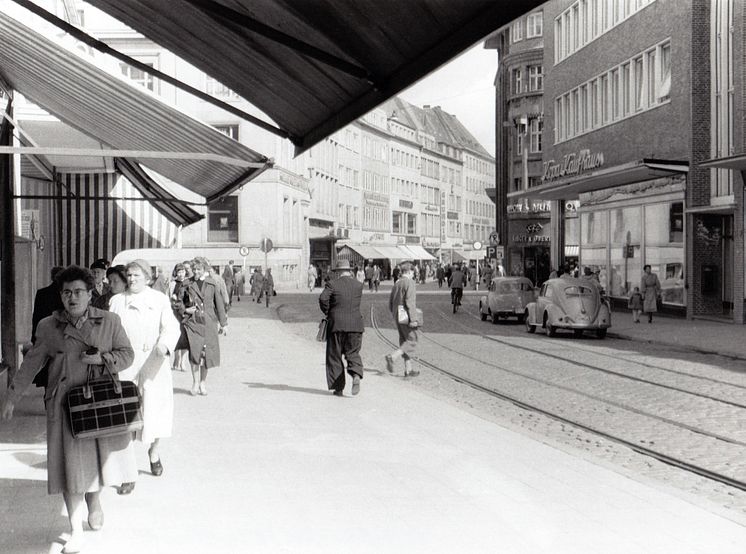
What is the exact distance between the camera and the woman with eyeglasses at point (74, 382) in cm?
602

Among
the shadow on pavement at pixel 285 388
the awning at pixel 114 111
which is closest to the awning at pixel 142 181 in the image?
the awning at pixel 114 111

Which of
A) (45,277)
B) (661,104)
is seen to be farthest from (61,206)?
(661,104)

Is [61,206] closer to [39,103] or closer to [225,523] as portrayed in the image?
[39,103]

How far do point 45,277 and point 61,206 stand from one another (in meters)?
1.58

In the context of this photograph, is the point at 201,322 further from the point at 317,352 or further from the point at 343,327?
the point at 317,352

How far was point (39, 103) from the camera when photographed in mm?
11273

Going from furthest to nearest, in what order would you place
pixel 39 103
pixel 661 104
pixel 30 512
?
pixel 661 104 → pixel 39 103 → pixel 30 512

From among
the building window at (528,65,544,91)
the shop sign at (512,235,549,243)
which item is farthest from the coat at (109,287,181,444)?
the shop sign at (512,235,549,243)

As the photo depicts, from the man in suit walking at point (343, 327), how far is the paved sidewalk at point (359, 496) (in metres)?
1.83

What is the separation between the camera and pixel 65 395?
6.07m

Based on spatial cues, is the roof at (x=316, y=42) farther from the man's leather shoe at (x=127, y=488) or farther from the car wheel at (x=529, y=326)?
the car wheel at (x=529, y=326)

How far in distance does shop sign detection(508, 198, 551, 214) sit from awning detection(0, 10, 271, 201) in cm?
5712

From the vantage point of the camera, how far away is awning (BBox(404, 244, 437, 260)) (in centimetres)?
10738

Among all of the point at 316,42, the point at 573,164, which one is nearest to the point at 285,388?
the point at 316,42
